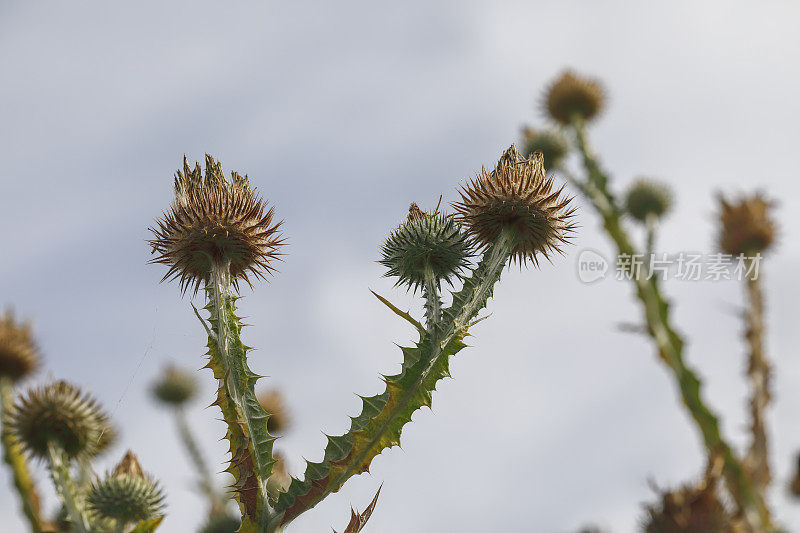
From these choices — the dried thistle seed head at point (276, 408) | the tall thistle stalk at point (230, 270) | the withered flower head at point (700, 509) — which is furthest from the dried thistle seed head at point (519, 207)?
the dried thistle seed head at point (276, 408)

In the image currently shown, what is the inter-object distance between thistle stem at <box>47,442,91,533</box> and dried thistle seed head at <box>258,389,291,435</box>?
21.3 feet

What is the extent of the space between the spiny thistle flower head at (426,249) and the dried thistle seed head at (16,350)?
17.4 ft

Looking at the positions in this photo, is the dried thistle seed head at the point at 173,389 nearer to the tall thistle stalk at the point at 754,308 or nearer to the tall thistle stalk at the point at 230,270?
the tall thistle stalk at the point at 230,270

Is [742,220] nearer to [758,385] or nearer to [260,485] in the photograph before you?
[758,385]

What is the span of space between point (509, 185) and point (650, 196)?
11414mm

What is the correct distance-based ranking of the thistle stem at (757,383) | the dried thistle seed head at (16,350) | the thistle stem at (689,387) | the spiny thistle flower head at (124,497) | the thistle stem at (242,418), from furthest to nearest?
1. the dried thistle seed head at (16,350)
2. the spiny thistle flower head at (124,497)
3. the thistle stem at (242,418)
4. the thistle stem at (757,383)
5. the thistle stem at (689,387)

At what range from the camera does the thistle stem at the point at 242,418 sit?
444 centimetres

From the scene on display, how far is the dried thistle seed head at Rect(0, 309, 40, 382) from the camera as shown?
29.1ft

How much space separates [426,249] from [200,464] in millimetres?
9622

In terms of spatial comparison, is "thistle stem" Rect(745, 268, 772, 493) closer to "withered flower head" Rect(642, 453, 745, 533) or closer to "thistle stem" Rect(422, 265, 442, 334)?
"withered flower head" Rect(642, 453, 745, 533)

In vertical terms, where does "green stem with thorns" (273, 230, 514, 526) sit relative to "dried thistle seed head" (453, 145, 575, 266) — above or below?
below

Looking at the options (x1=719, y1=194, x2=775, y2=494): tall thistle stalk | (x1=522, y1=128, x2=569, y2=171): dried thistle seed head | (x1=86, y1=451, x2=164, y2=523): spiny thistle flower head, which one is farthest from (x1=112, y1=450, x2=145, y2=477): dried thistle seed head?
(x1=522, y1=128, x2=569, y2=171): dried thistle seed head

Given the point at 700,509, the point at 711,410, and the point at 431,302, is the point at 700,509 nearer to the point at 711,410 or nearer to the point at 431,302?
the point at 711,410

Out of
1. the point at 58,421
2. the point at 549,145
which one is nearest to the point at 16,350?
the point at 58,421
